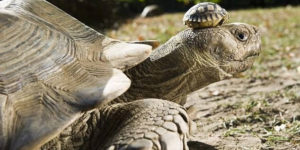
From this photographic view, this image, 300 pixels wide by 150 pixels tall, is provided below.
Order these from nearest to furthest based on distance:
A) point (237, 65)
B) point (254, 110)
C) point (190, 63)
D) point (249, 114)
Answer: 1. point (190, 63)
2. point (237, 65)
3. point (249, 114)
4. point (254, 110)

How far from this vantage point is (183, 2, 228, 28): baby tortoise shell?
266 cm

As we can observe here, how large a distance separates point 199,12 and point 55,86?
98 cm

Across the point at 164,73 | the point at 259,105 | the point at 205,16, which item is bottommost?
the point at 259,105

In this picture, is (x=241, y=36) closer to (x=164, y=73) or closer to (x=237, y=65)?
(x=237, y=65)

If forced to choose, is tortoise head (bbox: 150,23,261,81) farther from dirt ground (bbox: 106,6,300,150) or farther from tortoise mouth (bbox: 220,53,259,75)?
dirt ground (bbox: 106,6,300,150)

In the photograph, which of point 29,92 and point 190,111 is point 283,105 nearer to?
point 190,111

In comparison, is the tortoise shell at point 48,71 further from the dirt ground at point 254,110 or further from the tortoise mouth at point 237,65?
the dirt ground at point 254,110

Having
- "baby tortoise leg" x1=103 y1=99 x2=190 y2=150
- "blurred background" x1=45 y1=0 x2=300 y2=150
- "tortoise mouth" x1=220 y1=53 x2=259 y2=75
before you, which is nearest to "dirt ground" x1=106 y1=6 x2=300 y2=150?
"blurred background" x1=45 y1=0 x2=300 y2=150

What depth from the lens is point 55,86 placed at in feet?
6.73

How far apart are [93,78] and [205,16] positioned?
0.83 m

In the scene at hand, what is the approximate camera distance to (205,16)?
8.73 feet

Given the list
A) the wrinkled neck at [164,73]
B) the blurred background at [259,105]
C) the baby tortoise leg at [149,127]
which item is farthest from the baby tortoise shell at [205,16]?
the baby tortoise leg at [149,127]

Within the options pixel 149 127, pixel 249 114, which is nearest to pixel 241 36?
pixel 249 114

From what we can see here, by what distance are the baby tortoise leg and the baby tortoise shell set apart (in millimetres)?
689
